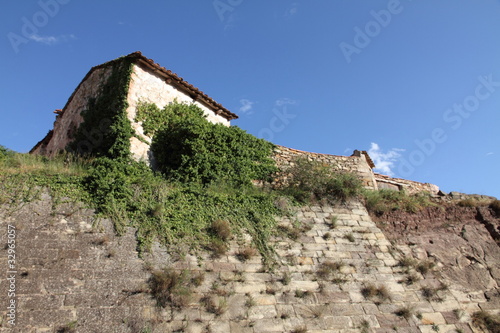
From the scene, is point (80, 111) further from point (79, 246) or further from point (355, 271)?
point (355, 271)

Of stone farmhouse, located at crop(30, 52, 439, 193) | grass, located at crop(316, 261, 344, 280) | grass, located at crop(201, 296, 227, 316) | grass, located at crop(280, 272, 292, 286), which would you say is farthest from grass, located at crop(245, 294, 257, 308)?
stone farmhouse, located at crop(30, 52, 439, 193)

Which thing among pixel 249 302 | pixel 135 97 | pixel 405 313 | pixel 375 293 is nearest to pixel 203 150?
pixel 135 97

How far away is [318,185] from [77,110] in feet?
32.0

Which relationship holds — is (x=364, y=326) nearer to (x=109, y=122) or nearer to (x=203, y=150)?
(x=203, y=150)

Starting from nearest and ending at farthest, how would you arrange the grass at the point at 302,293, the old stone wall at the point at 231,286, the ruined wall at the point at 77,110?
the old stone wall at the point at 231,286 < the grass at the point at 302,293 < the ruined wall at the point at 77,110

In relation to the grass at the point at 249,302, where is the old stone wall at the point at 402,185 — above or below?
above

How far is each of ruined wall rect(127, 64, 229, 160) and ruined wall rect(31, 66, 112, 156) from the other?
1158 mm

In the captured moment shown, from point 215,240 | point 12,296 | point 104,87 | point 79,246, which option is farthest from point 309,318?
point 104,87

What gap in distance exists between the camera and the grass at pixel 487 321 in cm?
829

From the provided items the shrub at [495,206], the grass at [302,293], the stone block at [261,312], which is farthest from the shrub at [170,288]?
the shrub at [495,206]

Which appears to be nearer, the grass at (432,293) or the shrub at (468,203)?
the grass at (432,293)

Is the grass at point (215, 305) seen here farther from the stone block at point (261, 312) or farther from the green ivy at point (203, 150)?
the green ivy at point (203, 150)

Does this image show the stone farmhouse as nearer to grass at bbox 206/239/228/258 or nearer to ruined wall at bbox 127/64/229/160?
ruined wall at bbox 127/64/229/160

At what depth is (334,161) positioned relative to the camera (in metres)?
13.1
